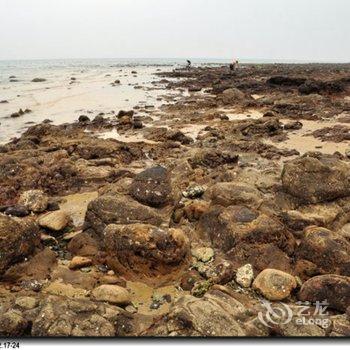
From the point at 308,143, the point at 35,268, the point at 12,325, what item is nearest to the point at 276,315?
the point at 12,325

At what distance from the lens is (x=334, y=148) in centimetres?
1311

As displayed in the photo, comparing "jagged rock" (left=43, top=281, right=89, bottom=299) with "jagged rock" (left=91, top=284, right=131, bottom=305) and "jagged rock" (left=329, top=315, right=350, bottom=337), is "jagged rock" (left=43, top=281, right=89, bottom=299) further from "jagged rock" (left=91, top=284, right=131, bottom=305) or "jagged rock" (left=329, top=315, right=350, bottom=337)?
"jagged rock" (left=329, top=315, right=350, bottom=337)

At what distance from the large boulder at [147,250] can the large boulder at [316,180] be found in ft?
10.4

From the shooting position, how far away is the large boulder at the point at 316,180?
7.92 metres

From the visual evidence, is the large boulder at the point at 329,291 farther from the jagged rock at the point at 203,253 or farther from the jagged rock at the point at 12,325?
the jagged rock at the point at 12,325

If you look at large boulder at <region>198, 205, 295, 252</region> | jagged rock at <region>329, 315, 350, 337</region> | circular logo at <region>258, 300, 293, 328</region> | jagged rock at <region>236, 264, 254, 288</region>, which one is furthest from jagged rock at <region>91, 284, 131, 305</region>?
jagged rock at <region>329, 315, 350, 337</region>

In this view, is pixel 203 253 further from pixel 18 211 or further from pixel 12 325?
pixel 18 211

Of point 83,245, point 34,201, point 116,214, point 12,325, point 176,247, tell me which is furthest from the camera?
point 34,201

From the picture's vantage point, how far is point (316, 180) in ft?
26.4

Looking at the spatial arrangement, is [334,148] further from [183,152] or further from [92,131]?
[92,131]

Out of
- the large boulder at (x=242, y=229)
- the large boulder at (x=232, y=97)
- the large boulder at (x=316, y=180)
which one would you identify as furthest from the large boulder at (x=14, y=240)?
the large boulder at (x=232, y=97)

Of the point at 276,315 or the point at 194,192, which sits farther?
the point at 194,192

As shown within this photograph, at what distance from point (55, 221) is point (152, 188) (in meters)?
2.06

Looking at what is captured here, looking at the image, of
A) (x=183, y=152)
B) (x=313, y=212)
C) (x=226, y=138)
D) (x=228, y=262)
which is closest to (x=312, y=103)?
(x=226, y=138)
